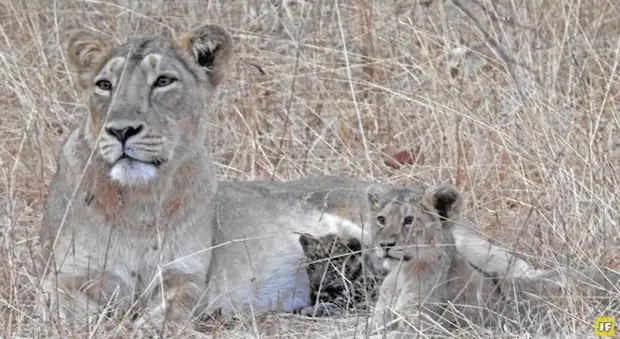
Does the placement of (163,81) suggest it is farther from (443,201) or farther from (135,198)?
(443,201)

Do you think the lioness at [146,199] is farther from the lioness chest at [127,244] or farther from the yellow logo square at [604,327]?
the yellow logo square at [604,327]

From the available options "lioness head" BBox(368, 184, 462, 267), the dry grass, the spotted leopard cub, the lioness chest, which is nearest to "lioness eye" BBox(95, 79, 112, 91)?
the lioness chest

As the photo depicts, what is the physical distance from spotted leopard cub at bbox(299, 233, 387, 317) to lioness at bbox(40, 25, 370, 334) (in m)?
0.11

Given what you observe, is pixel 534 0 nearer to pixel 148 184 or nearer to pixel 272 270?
pixel 272 270

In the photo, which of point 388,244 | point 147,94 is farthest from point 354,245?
point 147,94

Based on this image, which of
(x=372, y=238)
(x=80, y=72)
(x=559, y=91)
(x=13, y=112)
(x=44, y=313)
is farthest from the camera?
(x=13, y=112)

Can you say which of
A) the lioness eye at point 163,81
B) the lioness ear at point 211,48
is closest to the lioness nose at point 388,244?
the lioness eye at point 163,81

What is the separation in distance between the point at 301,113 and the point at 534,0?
58.6 inches

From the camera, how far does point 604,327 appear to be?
512 cm

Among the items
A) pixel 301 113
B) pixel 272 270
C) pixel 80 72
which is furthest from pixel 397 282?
pixel 301 113

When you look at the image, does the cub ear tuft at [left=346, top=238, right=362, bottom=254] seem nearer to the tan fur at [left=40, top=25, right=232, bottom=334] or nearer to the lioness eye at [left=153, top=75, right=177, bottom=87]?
the tan fur at [left=40, top=25, right=232, bottom=334]

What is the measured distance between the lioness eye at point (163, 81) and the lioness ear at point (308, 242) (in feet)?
3.03

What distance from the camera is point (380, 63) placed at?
8664 millimetres

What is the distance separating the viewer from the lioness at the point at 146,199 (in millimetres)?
5871
